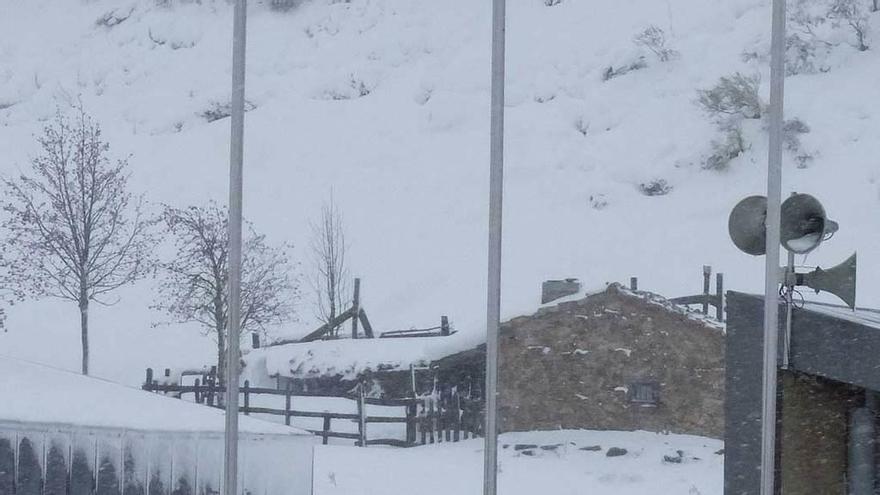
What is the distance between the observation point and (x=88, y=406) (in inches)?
348

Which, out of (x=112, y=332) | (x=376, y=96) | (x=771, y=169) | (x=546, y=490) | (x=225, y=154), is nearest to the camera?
(x=771, y=169)

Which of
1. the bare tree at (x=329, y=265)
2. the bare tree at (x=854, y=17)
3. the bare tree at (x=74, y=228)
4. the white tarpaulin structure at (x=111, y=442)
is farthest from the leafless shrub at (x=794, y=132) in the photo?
the white tarpaulin structure at (x=111, y=442)

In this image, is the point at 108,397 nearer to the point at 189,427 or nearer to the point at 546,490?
the point at 189,427

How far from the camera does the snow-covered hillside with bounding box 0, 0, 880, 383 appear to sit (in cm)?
3388

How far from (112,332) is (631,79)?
67.2 feet

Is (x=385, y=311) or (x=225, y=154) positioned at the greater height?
(x=225, y=154)

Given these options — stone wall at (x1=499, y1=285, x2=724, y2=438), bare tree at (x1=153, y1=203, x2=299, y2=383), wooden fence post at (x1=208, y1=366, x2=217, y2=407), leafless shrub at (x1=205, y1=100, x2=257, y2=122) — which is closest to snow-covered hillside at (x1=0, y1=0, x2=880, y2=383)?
leafless shrub at (x1=205, y1=100, x2=257, y2=122)

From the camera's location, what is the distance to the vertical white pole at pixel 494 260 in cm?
679

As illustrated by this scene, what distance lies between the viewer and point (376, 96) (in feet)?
165

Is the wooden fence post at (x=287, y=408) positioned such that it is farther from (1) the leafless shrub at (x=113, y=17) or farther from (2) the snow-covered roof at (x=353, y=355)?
(1) the leafless shrub at (x=113, y=17)

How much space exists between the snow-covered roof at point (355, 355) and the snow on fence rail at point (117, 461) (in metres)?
10.9

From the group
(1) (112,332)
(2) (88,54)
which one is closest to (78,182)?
(1) (112,332)

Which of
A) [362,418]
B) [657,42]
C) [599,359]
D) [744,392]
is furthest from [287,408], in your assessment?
[657,42]

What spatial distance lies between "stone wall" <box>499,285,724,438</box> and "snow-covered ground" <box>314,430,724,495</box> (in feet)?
0.90
